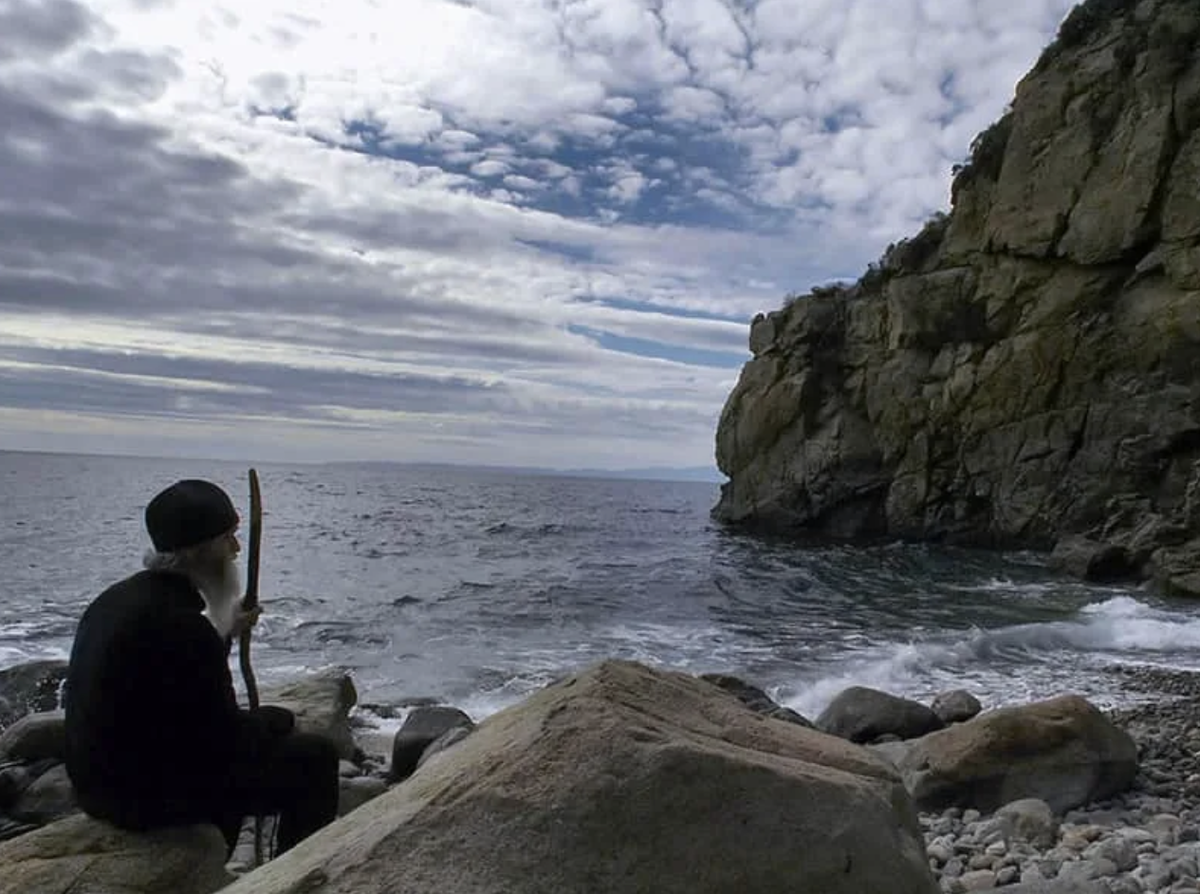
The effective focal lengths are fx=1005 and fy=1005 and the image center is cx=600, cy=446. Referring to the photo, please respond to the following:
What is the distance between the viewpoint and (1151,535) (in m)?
31.1

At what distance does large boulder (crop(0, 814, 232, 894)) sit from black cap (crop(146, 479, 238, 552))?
1.21 metres

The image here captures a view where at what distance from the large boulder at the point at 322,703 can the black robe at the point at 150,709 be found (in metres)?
5.12

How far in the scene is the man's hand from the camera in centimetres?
468

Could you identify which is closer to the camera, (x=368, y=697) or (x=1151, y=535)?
(x=368, y=697)

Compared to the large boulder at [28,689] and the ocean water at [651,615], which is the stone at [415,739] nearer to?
the ocean water at [651,615]

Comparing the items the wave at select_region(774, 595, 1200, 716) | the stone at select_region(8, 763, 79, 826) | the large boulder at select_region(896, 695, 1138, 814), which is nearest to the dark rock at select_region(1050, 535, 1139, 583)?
the wave at select_region(774, 595, 1200, 716)

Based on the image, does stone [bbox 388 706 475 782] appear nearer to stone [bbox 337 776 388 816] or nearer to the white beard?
stone [bbox 337 776 388 816]

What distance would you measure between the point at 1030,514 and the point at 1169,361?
768 centimetres

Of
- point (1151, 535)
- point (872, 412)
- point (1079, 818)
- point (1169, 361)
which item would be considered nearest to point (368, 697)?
point (1079, 818)

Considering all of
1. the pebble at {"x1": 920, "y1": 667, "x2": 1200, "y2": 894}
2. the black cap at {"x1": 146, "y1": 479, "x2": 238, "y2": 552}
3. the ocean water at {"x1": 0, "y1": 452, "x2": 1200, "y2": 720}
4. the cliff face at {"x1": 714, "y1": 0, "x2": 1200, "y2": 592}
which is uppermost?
the cliff face at {"x1": 714, "y1": 0, "x2": 1200, "y2": 592}

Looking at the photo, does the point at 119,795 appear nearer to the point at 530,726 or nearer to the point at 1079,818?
the point at 530,726

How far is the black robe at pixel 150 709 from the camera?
13.0 ft

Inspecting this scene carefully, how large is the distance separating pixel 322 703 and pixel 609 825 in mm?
7146

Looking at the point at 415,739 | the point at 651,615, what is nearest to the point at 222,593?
the point at 415,739
